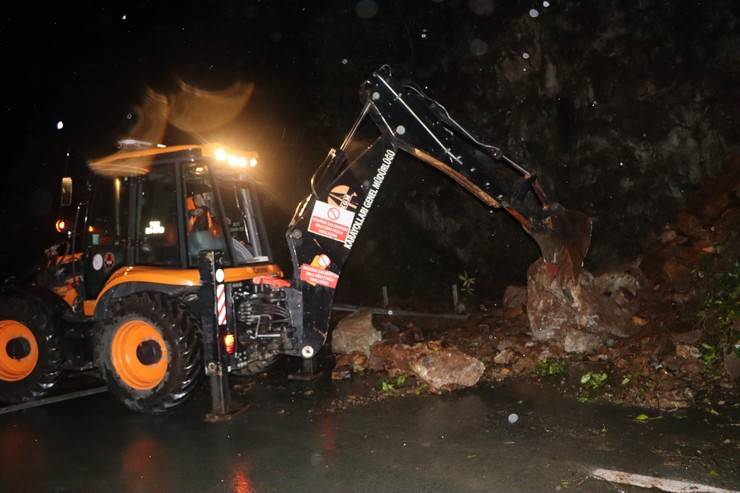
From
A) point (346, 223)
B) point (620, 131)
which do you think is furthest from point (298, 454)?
point (620, 131)

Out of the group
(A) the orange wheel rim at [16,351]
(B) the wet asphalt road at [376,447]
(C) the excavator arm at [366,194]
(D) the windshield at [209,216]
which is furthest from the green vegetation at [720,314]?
(A) the orange wheel rim at [16,351]

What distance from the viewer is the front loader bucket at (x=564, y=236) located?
20.4 feet

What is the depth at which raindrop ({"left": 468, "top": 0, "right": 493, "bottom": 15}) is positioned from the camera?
12.5 meters

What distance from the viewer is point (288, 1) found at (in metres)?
15.9

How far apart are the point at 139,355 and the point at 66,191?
2112 millimetres

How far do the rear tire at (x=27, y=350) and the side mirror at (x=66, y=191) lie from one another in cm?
128

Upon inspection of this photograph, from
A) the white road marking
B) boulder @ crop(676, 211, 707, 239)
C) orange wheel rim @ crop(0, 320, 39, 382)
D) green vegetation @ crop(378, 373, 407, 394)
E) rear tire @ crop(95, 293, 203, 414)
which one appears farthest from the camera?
boulder @ crop(676, 211, 707, 239)

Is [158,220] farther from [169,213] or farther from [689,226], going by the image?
[689,226]

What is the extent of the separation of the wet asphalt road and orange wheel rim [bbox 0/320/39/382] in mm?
729

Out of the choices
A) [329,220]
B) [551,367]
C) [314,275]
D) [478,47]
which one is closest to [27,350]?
[314,275]

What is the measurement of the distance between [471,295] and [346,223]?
18.2 feet

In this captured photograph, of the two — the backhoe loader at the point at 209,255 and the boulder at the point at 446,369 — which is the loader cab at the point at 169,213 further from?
the boulder at the point at 446,369

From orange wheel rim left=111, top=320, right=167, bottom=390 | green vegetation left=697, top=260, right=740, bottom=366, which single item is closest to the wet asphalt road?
orange wheel rim left=111, top=320, right=167, bottom=390

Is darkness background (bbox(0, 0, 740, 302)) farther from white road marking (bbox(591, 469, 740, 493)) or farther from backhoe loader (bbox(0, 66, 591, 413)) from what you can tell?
white road marking (bbox(591, 469, 740, 493))
